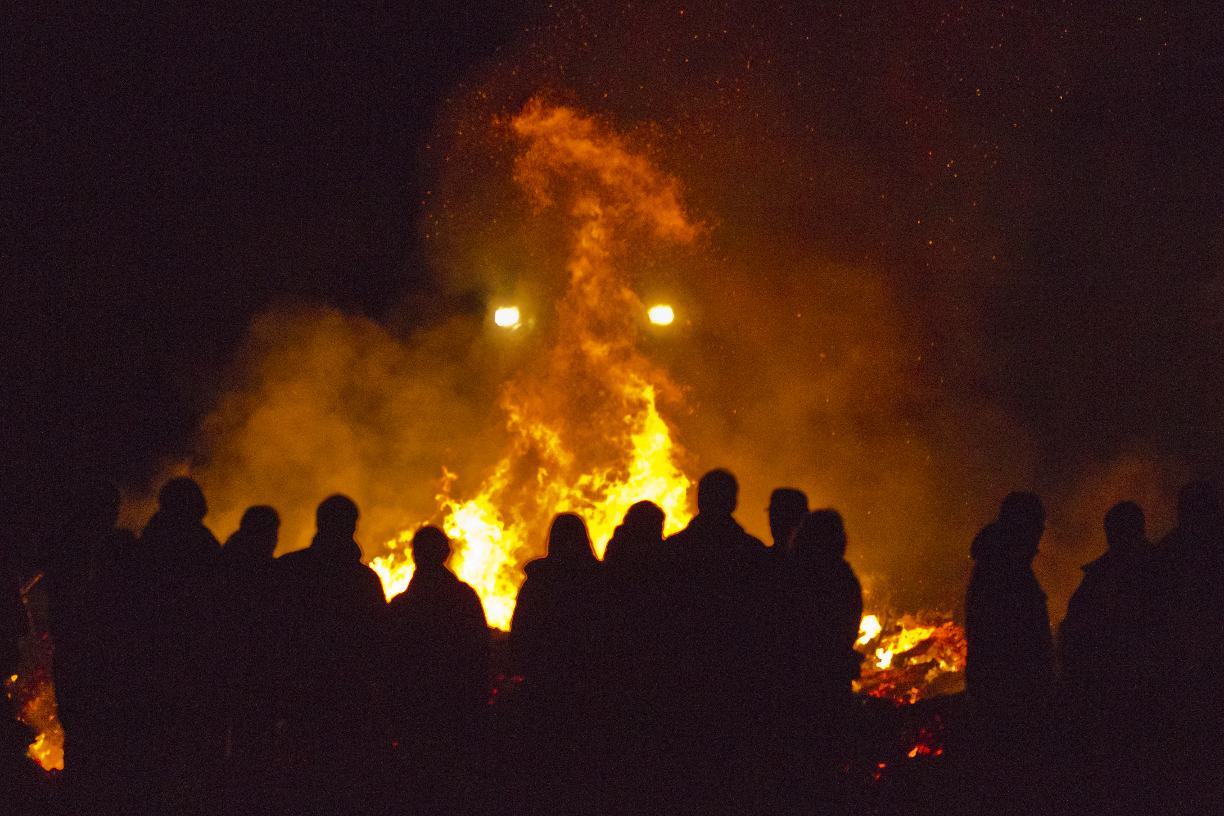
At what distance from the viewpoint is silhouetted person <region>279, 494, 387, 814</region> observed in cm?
347

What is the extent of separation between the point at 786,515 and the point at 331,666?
198cm

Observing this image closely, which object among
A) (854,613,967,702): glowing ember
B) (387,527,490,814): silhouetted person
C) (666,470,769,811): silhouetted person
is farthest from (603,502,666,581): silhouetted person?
(854,613,967,702): glowing ember

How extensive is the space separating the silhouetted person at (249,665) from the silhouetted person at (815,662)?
2.04m

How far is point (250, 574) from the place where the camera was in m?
3.59

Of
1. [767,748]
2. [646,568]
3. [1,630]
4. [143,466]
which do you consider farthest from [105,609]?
Result: [143,466]

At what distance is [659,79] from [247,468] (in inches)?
287

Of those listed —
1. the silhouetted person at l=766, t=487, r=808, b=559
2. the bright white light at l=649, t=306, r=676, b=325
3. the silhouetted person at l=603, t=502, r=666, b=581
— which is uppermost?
the bright white light at l=649, t=306, r=676, b=325

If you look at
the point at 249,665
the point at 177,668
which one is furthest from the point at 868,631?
the point at 177,668

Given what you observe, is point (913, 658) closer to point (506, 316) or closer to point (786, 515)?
point (786, 515)

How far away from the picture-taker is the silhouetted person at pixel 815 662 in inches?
134

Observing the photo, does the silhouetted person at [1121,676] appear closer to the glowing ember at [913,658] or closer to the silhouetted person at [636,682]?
the silhouetted person at [636,682]

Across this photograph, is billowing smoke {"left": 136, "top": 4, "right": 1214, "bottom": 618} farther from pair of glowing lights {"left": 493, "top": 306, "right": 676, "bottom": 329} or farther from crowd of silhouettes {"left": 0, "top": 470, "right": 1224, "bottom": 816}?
crowd of silhouettes {"left": 0, "top": 470, "right": 1224, "bottom": 816}

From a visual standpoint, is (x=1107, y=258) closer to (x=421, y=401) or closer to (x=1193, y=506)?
(x=1193, y=506)

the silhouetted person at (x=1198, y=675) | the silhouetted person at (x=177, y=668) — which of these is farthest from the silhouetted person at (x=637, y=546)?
the silhouetted person at (x=1198, y=675)
